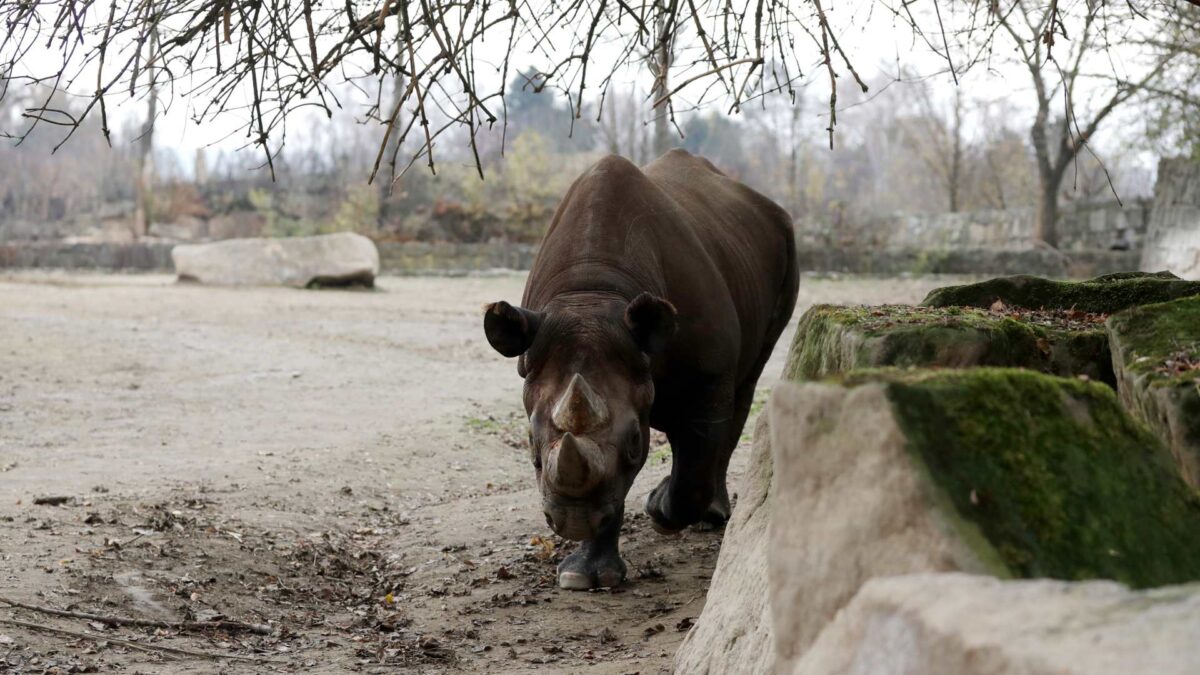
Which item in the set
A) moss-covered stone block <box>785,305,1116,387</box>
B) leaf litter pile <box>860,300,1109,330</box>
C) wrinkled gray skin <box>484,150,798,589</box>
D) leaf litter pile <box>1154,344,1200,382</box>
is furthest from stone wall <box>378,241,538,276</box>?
leaf litter pile <box>1154,344,1200,382</box>

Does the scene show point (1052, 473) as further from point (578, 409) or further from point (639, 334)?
point (639, 334)

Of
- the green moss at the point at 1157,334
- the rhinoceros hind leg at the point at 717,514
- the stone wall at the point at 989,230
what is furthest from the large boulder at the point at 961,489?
the stone wall at the point at 989,230

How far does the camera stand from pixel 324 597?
5602 millimetres

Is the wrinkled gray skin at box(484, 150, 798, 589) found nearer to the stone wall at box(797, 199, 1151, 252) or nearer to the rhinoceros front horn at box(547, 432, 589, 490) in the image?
the rhinoceros front horn at box(547, 432, 589, 490)

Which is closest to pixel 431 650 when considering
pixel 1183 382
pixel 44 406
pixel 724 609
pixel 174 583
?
pixel 174 583

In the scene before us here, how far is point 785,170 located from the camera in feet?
196

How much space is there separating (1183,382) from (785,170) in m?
57.9

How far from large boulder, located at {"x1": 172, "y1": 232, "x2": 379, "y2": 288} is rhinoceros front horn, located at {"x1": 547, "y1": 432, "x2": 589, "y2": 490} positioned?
18.4 meters

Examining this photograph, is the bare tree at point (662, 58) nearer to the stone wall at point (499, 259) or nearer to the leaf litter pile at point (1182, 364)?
the leaf litter pile at point (1182, 364)

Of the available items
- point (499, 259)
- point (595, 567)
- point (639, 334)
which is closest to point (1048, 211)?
point (499, 259)

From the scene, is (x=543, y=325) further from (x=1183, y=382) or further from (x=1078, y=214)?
(x=1078, y=214)

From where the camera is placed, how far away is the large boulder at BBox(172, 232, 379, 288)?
874 inches

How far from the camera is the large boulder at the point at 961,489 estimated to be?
6.72 feet

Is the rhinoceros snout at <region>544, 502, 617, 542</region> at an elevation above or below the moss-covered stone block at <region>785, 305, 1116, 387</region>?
below
